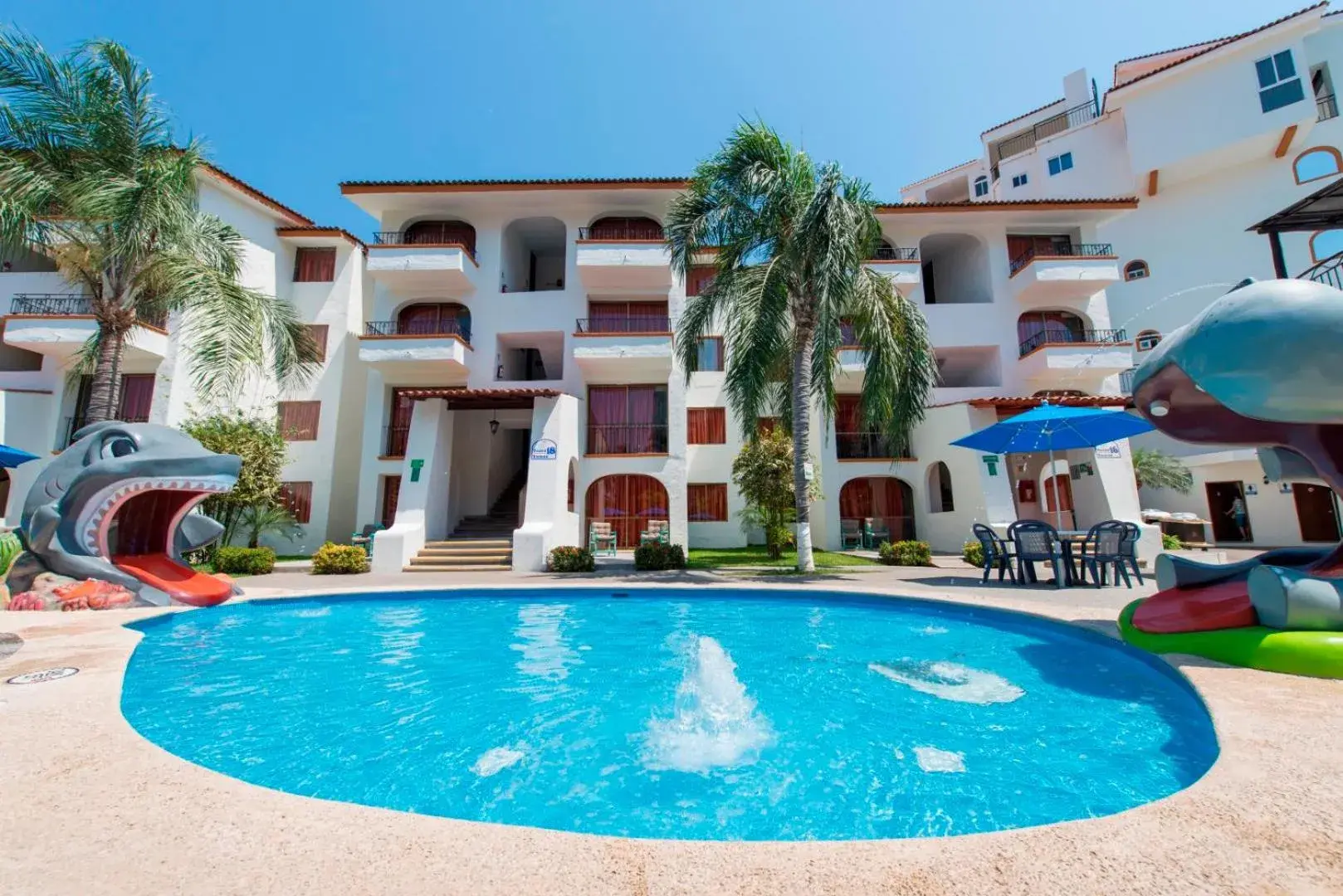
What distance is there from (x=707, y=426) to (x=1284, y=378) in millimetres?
15467

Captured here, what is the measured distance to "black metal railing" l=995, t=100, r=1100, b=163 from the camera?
29.1 m

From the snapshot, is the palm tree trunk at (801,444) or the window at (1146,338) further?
the window at (1146,338)

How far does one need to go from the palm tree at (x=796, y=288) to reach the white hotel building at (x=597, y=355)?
485cm

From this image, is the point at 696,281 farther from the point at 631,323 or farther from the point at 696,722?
the point at 696,722

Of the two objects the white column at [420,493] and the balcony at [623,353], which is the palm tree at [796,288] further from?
the white column at [420,493]

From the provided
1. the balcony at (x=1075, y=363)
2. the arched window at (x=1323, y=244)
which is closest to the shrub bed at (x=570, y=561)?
the balcony at (x=1075, y=363)

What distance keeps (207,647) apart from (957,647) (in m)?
8.56

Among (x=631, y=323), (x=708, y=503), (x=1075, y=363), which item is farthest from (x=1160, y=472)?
(x=631, y=323)

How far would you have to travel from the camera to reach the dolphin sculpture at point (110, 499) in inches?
295

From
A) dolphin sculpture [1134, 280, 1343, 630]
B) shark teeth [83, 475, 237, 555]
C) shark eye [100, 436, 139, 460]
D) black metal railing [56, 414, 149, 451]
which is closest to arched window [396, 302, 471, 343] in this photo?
black metal railing [56, 414, 149, 451]

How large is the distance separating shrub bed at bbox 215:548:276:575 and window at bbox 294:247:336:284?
10.8 metres

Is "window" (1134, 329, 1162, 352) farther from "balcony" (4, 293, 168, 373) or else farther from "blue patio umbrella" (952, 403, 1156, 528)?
"balcony" (4, 293, 168, 373)

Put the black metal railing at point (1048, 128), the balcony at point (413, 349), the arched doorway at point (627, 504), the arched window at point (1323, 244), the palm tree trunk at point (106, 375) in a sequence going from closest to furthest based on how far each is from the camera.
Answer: the palm tree trunk at point (106, 375)
the balcony at point (413, 349)
the arched doorway at point (627, 504)
the arched window at point (1323, 244)
the black metal railing at point (1048, 128)

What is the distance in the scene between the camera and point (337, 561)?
12805 millimetres
